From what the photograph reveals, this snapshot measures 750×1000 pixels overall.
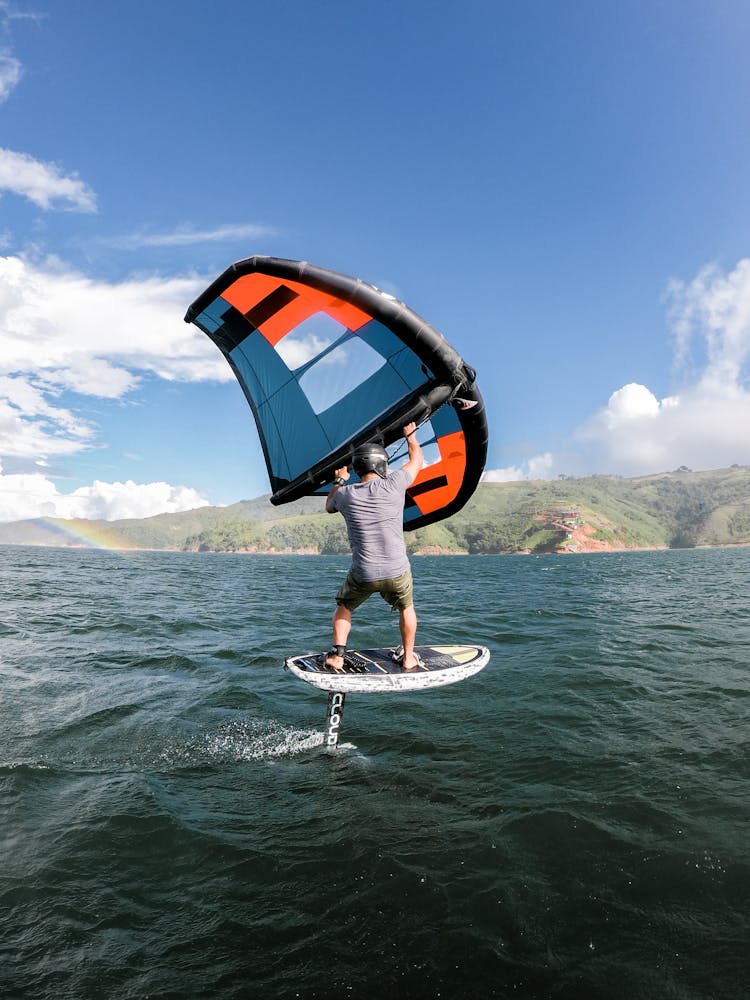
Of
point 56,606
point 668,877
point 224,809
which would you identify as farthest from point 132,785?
point 56,606

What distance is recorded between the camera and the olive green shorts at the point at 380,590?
21.5 ft

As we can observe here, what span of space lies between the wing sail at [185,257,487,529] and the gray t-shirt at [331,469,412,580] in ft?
4.87

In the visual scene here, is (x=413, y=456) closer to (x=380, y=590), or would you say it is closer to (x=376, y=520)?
(x=376, y=520)

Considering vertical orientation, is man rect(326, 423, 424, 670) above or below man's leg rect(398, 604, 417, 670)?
above

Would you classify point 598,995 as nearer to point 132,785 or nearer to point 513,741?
point 513,741

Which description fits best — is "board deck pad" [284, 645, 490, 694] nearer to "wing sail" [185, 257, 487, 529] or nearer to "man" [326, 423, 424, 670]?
"man" [326, 423, 424, 670]

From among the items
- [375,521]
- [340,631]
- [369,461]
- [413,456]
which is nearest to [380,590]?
[340,631]

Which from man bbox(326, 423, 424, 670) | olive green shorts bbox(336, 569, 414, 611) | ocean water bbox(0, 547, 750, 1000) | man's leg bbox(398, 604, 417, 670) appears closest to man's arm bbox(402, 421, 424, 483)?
man bbox(326, 423, 424, 670)

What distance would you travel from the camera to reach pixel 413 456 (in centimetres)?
684

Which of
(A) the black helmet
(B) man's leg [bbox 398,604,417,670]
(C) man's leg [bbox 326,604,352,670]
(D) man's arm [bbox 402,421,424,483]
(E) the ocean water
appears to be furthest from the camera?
(B) man's leg [bbox 398,604,417,670]

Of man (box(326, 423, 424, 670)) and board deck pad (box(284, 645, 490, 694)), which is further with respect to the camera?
board deck pad (box(284, 645, 490, 694))

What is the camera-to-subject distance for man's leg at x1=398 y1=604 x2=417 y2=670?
706 cm

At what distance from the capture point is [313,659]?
24.2 feet

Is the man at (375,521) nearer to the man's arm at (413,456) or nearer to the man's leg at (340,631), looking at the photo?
the man's arm at (413,456)
